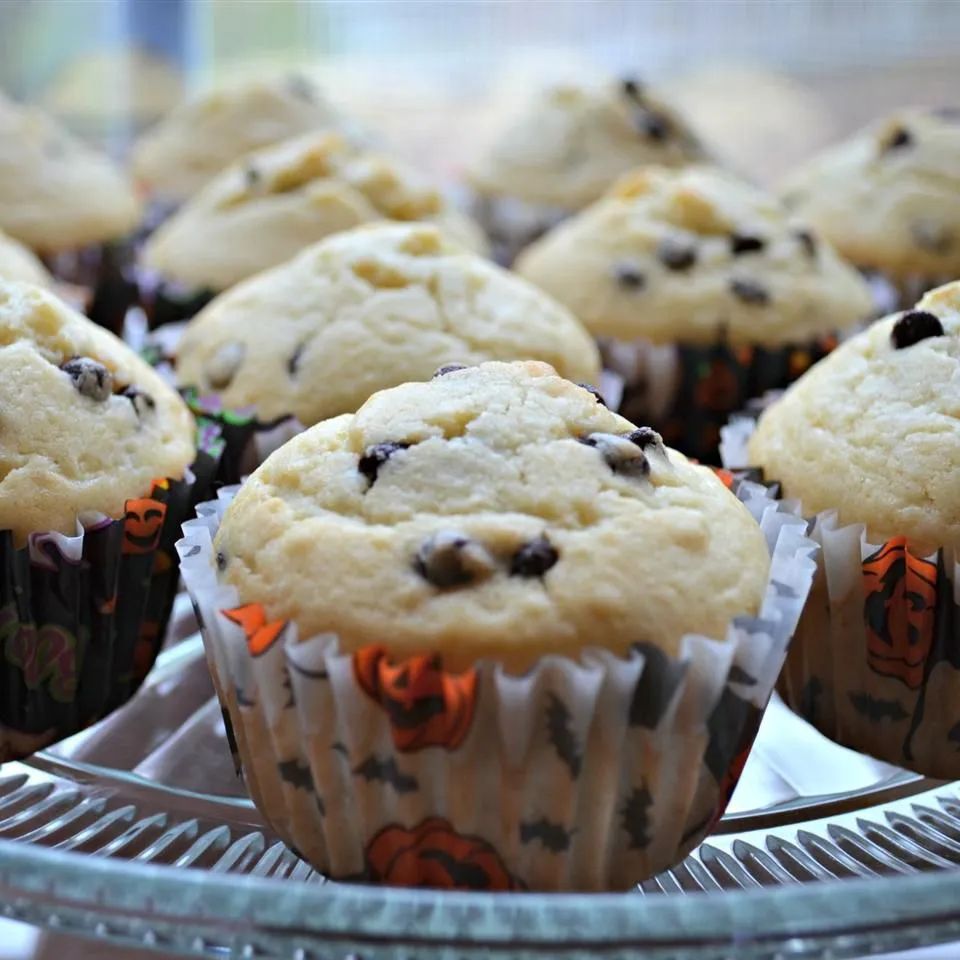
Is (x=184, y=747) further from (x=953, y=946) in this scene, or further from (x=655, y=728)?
(x=953, y=946)

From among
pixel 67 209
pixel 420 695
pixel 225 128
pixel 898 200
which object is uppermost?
pixel 420 695

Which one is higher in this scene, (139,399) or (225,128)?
(139,399)

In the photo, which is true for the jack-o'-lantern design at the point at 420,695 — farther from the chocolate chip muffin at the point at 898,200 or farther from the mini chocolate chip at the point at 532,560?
the chocolate chip muffin at the point at 898,200

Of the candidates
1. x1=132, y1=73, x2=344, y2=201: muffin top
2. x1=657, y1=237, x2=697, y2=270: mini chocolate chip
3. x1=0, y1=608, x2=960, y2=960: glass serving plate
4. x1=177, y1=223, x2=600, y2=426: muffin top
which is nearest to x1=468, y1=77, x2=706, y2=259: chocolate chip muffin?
x1=132, y1=73, x2=344, y2=201: muffin top

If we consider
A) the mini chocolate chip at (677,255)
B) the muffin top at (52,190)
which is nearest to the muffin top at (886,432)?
the mini chocolate chip at (677,255)

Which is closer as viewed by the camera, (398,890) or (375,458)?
(398,890)

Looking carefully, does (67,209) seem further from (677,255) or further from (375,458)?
(375,458)

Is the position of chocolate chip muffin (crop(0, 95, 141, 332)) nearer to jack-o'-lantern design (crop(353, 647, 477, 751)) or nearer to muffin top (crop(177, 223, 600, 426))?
muffin top (crop(177, 223, 600, 426))

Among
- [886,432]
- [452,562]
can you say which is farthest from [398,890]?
[886,432]
